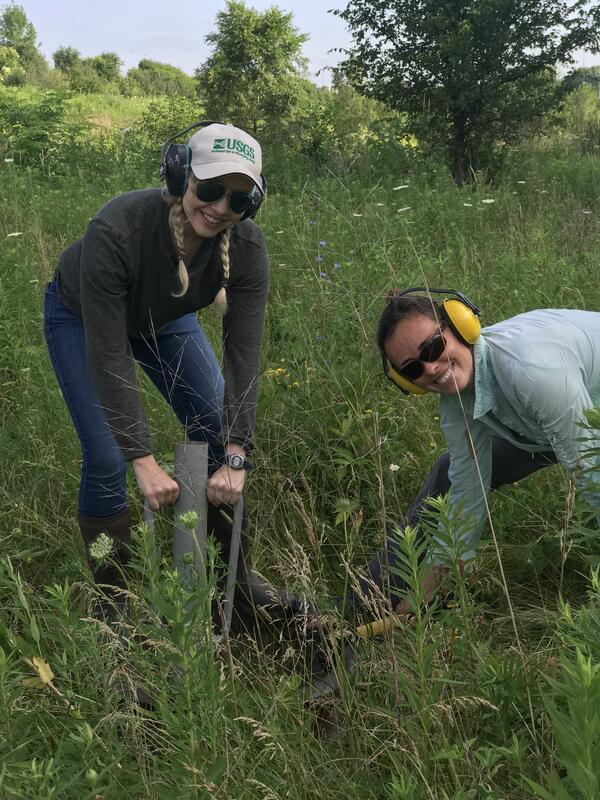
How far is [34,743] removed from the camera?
187 centimetres

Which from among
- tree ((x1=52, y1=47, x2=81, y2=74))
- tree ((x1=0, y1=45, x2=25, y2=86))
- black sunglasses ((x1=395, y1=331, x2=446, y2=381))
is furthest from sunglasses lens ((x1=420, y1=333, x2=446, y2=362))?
tree ((x1=52, y1=47, x2=81, y2=74))

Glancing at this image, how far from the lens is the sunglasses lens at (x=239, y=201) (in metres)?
2.26

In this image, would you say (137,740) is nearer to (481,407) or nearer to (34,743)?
(34,743)

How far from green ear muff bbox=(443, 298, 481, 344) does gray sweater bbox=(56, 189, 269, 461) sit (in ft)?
2.27

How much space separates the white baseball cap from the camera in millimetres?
2201

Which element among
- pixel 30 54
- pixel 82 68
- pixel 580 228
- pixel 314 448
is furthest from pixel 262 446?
pixel 30 54

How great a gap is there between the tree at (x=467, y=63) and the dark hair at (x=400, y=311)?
28.2 feet

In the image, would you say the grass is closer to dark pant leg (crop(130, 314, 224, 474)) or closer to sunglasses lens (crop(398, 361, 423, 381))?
sunglasses lens (crop(398, 361, 423, 381))

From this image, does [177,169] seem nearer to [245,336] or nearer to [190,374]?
[245,336]

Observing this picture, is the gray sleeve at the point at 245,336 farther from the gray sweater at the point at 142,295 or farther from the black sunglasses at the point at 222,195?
the black sunglasses at the point at 222,195

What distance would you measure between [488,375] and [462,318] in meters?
0.24

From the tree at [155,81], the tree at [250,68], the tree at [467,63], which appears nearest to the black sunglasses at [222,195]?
the tree at [467,63]

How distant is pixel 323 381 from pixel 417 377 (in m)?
0.85

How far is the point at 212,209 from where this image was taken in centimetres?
229
